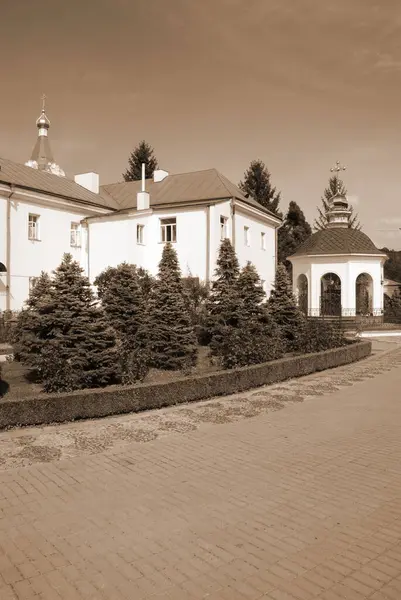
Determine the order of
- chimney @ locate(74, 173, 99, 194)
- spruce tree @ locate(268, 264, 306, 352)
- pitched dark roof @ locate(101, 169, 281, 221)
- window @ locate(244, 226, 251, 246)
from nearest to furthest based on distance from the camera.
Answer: spruce tree @ locate(268, 264, 306, 352) < pitched dark roof @ locate(101, 169, 281, 221) < window @ locate(244, 226, 251, 246) < chimney @ locate(74, 173, 99, 194)

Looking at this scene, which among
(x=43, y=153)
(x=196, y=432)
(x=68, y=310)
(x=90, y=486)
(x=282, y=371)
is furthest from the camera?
(x=43, y=153)

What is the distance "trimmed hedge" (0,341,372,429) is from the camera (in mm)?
9555

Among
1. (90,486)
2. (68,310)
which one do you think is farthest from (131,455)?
(68,310)

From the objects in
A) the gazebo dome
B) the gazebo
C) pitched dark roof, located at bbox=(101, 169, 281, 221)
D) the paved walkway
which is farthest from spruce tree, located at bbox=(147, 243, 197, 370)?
the gazebo dome

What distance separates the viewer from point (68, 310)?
1313 cm

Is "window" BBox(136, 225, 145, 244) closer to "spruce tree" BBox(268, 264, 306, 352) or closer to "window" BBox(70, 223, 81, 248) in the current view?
"window" BBox(70, 223, 81, 248)

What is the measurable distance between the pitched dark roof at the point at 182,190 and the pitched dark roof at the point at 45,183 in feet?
7.09

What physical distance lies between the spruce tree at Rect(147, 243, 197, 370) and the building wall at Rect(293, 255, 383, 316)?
1844cm

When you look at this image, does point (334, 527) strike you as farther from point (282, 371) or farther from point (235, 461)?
point (282, 371)

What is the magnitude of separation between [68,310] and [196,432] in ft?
18.5

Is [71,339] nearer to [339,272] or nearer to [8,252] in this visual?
[8,252]

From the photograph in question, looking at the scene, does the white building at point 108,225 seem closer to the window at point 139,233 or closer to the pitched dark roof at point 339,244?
the window at point 139,233

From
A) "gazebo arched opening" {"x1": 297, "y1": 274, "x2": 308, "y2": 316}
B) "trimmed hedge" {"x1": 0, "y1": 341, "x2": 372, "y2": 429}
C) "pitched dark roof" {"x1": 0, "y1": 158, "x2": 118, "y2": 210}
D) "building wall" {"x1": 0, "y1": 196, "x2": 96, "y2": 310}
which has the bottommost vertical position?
"trimmed hedge" {"x1": 0, "y1": 341, "x2": 372, "y2": 429}

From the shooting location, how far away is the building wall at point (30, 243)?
987 inches
